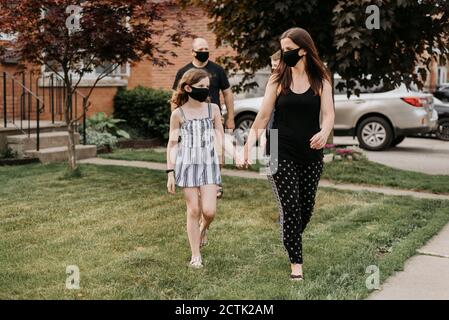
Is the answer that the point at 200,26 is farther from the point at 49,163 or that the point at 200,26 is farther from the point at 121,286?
the point at 121,286

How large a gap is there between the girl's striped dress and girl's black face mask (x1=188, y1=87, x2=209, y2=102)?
0.55 feet

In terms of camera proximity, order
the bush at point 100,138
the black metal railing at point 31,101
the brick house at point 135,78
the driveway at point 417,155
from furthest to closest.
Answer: the brick house at point 135,78 → the bush at point 100,138 → the driveway at point 417,155 → the black metal railing at point 31,101

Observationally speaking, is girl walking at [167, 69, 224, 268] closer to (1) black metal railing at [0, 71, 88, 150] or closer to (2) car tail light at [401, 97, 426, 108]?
(1) black metal railing at [0, 71, 88, 150]

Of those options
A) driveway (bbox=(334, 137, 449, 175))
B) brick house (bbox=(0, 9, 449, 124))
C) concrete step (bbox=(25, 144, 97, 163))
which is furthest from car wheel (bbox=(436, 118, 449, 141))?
concrete step (bbox=(25, 144, 97, 163))

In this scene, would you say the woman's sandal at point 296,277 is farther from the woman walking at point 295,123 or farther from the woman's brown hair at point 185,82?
the woman's brown hair at point 185,82

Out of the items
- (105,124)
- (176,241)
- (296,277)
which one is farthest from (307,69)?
(105,124)

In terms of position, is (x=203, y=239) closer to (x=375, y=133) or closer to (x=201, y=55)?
(x=201, y=55)

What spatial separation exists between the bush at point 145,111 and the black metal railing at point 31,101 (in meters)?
1.86

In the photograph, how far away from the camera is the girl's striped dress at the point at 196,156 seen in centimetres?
539

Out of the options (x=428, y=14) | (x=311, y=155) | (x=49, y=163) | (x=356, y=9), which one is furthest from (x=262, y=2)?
(x=311, y=155)

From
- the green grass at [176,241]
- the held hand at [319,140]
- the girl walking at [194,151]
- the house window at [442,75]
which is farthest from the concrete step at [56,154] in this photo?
the house window at [442,75]
